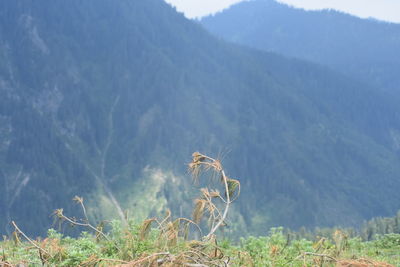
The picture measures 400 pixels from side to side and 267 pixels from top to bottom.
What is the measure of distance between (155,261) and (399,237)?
70.1 feet

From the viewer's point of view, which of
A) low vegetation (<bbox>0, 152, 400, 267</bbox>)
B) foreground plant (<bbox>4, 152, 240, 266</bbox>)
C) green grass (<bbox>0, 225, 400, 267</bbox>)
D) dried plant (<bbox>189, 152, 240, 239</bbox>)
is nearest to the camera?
low vegetation (<bbox>0, 152, 400, 267</bbox>)

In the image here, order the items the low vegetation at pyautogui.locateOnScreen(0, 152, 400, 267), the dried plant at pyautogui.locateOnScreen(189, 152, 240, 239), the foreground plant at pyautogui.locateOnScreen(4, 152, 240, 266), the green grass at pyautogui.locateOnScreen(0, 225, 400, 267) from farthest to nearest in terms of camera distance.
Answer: the dried plant at pyautogui.locateOnScreen(189, 152, 240, 239) < the foreground plant at pyautogui.locateOnScreen(4, 152, 240, 266) < the green grass at pyautogui.locateOnScreen(0, 225, 400, 267) < the low vegetation at pyautogui.locateOnScreen(0, 152, 400, 267)

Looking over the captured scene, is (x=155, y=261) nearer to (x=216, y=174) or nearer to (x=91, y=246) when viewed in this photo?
(x=216, y=174)

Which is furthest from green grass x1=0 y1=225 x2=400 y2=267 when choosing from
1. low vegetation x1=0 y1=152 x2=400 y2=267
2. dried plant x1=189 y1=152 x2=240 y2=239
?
dried plant x1=189 y1=152 x2=240 y2=239

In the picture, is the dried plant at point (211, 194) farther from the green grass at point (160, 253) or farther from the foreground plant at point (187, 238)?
the green grass at point (160, 253)

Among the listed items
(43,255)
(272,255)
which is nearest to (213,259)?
(43,255)

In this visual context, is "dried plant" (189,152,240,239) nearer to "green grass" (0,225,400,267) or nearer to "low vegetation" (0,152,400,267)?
"low vegetation" (0,152,400,267)

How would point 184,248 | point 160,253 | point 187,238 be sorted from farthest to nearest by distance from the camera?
point 187,238 → point 184,248 → point 160,253

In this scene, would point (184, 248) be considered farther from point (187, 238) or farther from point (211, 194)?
point (211, 194)

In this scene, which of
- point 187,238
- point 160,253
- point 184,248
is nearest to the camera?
point 160,253

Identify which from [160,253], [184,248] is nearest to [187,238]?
[184,248]

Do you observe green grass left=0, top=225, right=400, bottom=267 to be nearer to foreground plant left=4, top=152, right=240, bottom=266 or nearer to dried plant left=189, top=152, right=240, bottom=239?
foreground plant left=4, top=152, right=240, bottom=266

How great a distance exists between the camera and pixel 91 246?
18344 millimetres

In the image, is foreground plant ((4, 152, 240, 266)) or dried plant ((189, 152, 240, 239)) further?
dried plant ((189, 152, 240, 239))
